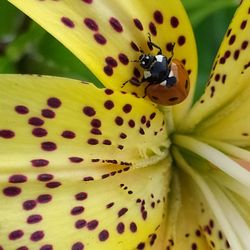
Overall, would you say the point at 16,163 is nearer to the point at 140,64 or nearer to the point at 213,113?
the point at 140,64

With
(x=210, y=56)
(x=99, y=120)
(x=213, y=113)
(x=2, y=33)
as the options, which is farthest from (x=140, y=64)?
(x=210, y=56)

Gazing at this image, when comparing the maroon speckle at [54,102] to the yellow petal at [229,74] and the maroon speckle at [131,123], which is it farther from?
the yellow petal at [229,74]

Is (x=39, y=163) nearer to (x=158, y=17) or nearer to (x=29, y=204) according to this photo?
(x=29, y=204)

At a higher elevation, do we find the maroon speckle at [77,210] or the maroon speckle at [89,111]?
the maroon speckle at [89,111]

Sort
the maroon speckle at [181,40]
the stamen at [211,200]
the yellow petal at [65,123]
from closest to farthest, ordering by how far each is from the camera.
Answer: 1. the yellow petal at [65,123]
2. the maroon speckle at [181,40]
3. the stamen at [211,200]

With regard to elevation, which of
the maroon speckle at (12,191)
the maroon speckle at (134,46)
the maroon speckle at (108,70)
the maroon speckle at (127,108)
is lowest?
the maroon speckle at (12,191)

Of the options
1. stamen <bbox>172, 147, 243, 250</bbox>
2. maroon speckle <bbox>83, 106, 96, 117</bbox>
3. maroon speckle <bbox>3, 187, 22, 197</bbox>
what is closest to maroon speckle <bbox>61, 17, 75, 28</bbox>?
maroon speckle <bbox>83, 106, 96, 117</bbox>

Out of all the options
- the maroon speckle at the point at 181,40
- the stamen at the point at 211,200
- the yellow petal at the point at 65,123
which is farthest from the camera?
the stamen at the point at 211,200

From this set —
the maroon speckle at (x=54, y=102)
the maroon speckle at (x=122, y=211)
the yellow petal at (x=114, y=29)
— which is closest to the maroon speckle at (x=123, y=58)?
the yellow petal at (x=114, y=29)
